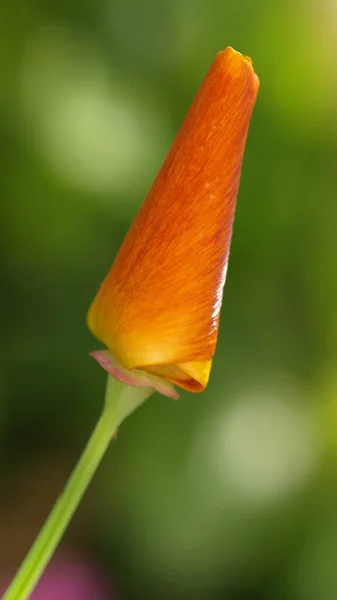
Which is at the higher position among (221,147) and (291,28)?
(291,28)

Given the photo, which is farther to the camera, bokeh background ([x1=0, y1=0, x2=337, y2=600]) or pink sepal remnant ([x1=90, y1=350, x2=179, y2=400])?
bokeh background ([x1=0, y1=0, x2=337, y2=600])

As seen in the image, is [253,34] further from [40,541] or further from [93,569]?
[40,541]

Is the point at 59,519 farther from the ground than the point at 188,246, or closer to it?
closer to it

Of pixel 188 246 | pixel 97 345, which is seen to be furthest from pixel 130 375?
pixel 97 345

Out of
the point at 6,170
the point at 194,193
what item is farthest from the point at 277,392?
the point at 194,193

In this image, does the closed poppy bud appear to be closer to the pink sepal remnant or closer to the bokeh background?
the pink sepal remnant

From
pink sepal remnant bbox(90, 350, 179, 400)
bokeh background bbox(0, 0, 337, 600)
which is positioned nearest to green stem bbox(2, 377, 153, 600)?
pink sepal remnant bbox(90, 350, 179, 400)

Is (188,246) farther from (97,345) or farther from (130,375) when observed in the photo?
(97,345)
